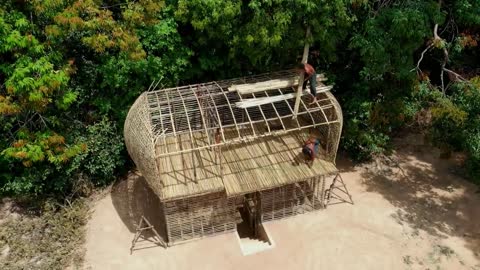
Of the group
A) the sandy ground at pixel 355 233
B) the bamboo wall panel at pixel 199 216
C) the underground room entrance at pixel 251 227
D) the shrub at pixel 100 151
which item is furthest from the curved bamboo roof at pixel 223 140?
the sandy ground at pixel 355 233

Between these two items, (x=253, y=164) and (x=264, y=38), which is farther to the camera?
(x=253, y=164)

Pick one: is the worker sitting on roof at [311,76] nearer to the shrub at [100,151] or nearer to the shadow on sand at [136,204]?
the shadow on sand at [136,204]

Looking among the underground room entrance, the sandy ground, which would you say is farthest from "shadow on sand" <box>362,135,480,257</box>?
the underground room entrance

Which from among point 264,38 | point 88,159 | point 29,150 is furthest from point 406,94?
point 29,150

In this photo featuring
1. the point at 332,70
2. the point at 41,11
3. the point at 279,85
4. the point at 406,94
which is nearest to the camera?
the point at 41,11

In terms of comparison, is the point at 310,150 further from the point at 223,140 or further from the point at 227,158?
the point at 223,140

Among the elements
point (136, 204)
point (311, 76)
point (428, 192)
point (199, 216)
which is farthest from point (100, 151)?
point (428, 192)

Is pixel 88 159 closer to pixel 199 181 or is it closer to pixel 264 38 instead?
pixel 199 181
